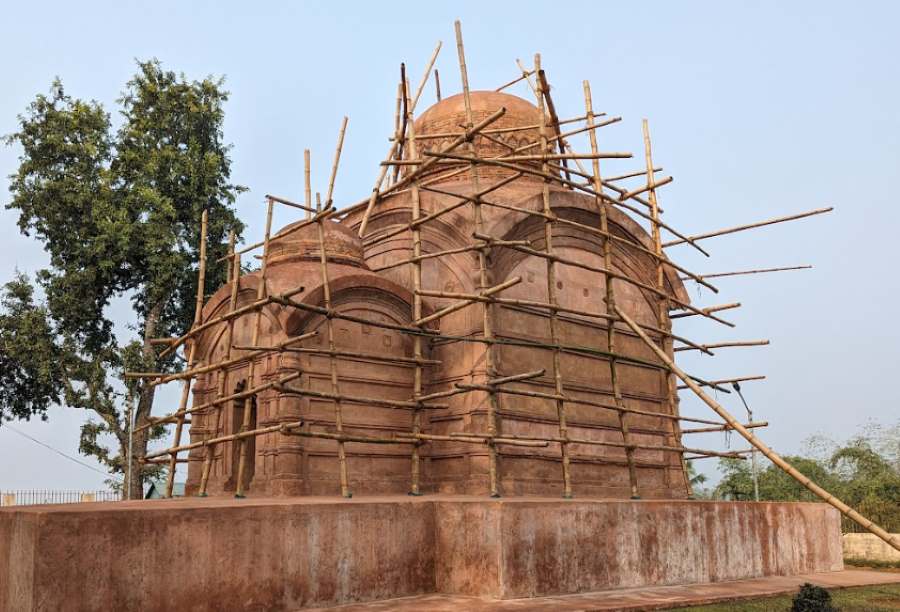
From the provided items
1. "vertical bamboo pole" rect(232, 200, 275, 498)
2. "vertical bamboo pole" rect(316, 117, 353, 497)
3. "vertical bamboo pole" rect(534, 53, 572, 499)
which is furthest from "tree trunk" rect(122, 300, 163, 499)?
"vertical bamboo pole" rect(534, 53, 572, 499)

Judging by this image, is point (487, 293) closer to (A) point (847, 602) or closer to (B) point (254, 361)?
(B) point (254, 361)

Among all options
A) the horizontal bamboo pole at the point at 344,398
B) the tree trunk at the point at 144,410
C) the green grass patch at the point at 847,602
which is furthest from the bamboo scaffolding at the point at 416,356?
the tree trunk at the point at 144,410

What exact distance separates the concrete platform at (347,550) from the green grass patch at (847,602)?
3.19 feet

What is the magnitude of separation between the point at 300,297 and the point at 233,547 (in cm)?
420

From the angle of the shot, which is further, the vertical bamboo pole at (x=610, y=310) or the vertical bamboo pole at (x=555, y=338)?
the vertical bamboo pole at (x=610, y=310)

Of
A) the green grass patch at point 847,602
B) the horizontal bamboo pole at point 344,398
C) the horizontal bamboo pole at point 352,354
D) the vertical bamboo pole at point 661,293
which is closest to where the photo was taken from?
the green grass patch at point 847,602

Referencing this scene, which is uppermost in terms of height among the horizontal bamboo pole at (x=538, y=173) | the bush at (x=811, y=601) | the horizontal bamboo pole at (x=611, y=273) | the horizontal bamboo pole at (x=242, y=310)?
the horizontal bamboo pole at (x=538, y=173)

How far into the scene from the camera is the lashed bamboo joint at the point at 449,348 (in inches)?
387

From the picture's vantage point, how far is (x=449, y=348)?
1127 cm

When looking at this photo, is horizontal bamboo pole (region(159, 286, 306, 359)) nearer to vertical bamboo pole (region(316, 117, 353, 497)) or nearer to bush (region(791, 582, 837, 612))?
vertical bamboo pole (region(316, 117, 353, 497))

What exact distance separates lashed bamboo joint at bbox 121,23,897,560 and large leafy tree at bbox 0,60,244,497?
6344mm

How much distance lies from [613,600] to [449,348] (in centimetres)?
446

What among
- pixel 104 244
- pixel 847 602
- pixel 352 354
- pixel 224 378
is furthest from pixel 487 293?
pixel 104 244

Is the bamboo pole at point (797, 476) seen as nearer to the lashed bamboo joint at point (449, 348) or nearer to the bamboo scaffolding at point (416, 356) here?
the lashed bamboo joint at point (449, 348)
